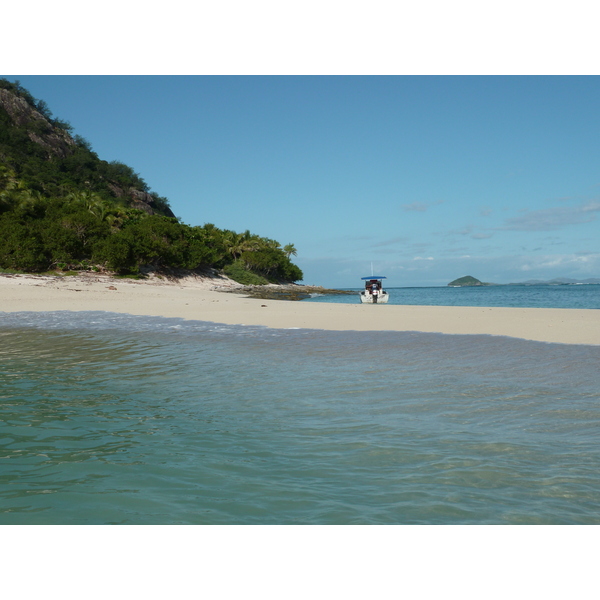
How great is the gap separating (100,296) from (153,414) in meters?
30.7

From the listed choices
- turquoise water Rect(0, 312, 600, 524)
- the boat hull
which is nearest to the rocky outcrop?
the boat hull

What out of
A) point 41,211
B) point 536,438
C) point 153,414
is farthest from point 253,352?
point 41,211

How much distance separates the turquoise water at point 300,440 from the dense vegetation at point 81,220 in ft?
165

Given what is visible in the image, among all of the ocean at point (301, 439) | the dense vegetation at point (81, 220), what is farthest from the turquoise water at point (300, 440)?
the dense vegetation at point (81, 220)

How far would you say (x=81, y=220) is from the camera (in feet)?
194

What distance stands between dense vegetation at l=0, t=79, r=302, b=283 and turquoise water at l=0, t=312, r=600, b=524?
50.3 m

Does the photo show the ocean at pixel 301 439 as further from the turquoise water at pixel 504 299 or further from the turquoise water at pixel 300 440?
the turquoise water at pixel 504 299

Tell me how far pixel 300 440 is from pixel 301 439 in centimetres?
3

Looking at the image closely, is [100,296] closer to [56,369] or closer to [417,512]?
[56,369]

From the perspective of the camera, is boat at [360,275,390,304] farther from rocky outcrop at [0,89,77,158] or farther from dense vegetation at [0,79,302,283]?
rocky outcrop at [0,89,77,158]

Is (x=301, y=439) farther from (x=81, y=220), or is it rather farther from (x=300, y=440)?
(x=81, y=220)

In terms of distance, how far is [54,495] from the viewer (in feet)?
12.7

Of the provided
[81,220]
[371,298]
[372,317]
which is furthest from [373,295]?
[81,220]

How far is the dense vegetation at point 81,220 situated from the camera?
5625cm
